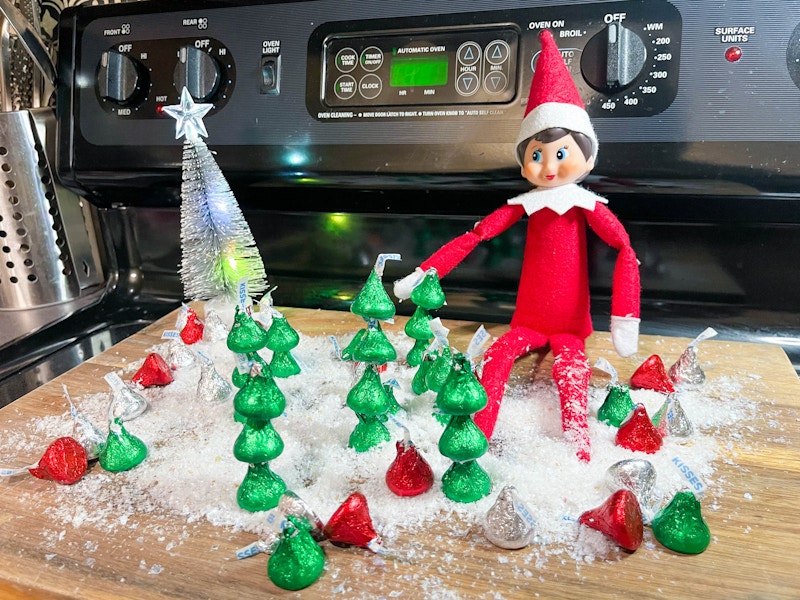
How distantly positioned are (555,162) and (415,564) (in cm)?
38

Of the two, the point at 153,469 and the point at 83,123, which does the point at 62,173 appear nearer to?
the point at 83,123

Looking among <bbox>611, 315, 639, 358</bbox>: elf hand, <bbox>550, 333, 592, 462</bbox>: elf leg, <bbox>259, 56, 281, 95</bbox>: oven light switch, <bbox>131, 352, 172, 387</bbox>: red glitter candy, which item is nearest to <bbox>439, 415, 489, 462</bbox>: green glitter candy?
<bbox>550, 333, 592, 462</bbox>: elf leg

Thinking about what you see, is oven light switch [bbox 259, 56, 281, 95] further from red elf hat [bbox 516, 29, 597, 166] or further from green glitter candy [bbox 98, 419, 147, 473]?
green glitter candy [bbox 98, 419, 147, 473]

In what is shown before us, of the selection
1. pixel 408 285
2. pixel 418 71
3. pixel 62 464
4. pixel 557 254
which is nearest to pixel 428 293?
pixel 408 285

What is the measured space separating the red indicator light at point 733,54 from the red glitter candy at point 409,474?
0.47m

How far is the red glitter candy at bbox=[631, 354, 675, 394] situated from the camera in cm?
57

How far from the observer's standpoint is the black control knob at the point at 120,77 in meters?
0.66

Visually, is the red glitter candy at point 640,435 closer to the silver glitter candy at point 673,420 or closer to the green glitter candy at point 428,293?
the silver glitter candy at point 673,420

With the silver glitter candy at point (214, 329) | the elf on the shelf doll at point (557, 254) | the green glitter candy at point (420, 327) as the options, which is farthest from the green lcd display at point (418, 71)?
the silver glitter candy at point (214, 329)

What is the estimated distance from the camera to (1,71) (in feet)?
2.47

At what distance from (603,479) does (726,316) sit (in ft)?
1.21

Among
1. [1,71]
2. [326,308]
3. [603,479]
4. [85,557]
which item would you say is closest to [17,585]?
[85,557]

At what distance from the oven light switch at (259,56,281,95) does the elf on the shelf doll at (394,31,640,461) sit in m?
0.26

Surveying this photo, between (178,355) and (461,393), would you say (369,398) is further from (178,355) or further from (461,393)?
(178,355)
